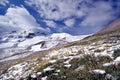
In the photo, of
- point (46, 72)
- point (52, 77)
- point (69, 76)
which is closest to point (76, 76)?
point (69, 76)

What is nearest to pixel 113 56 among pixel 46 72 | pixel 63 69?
pixel 63 69

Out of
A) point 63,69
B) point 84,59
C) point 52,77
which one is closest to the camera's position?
point 52,77

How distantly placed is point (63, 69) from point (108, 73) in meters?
3.60

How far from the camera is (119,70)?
A: 1255 centimetres

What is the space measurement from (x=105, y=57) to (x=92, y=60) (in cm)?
118

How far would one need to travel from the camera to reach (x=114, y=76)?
1199 centimetres

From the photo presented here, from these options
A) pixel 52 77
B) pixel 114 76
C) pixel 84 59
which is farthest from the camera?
pixel 84 59

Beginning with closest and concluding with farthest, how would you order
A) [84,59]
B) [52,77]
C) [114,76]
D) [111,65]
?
1. [114,76]
2. [111,65]
3. [52,77]
4. [84,59]

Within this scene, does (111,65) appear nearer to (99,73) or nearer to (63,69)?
(99,73)

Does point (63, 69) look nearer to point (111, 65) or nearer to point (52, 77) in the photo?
point (52, 77)

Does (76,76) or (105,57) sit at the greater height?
(105,57)

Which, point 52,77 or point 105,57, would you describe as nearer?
point 52,77

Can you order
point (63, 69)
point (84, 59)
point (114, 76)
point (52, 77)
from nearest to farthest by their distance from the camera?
1. point (114, 76)
2. point (52, 77)
3. point (63, 69)
4. point (84, 59)

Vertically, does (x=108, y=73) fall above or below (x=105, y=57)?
below
